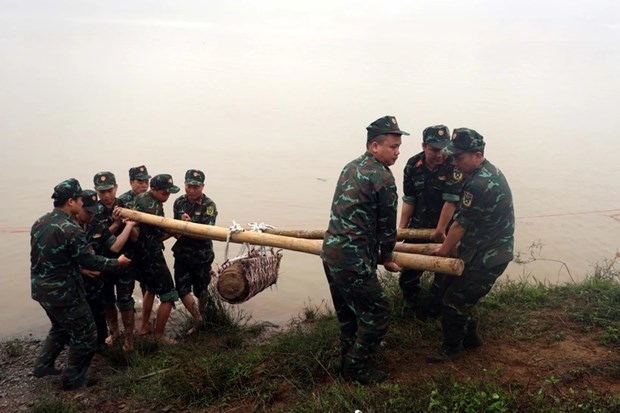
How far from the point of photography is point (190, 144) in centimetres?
1359

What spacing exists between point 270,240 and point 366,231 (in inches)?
43.8

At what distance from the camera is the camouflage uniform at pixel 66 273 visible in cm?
429

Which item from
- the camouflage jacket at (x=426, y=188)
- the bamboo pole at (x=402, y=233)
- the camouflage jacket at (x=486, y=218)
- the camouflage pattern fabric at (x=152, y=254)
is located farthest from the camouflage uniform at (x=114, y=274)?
the camouflage jacket at (x=486, y=218)

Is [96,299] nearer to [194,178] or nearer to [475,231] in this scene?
[194,178]

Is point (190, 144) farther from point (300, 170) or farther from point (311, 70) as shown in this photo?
point (311, 70)

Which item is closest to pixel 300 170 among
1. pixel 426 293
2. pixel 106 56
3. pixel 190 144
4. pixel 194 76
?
pixel 190 144

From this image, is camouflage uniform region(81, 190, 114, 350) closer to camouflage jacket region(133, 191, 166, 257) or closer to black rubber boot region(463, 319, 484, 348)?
camouflage jacket region(133, 191, 166, 257)

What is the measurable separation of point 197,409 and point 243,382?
1.28 feet

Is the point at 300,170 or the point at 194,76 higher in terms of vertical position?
the point at 194,76

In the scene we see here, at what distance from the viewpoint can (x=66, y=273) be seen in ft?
14.4

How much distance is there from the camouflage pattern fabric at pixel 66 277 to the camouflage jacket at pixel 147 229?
69cm

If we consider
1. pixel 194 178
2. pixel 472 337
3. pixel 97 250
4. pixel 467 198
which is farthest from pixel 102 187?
pixel 472 337

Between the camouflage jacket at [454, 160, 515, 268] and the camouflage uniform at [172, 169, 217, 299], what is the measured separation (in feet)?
8.12

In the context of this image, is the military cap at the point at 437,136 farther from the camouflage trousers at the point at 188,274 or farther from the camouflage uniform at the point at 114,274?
the camouflage uniform at the point at 114,274
